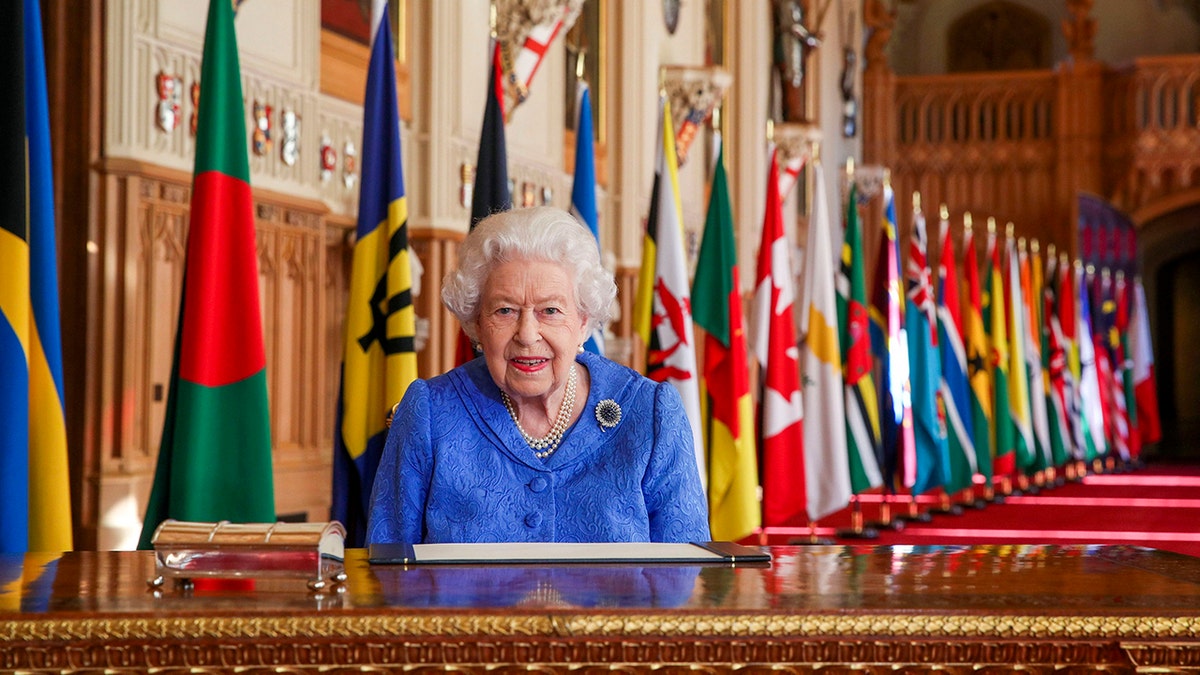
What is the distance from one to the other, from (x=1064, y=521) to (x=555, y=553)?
1042cm

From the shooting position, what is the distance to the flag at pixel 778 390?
8312 millimetres

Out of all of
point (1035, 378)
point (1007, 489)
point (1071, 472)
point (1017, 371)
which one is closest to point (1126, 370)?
point (1071, 472)

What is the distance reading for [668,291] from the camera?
725cm

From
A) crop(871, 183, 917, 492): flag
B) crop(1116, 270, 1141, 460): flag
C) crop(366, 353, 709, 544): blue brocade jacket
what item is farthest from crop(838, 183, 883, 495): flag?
crop(1116, 270, 1141, 460): flag

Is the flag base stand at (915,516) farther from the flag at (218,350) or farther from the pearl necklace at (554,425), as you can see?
the pearl necklace at (554,425)

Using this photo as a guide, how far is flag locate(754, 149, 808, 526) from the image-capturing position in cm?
831

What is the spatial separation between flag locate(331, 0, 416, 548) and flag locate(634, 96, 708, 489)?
2521 mm

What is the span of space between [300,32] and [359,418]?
3451 millimetres

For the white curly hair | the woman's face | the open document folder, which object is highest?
the white curly hair

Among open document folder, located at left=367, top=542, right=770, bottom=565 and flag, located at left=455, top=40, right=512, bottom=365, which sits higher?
flag, located at left=455, top=40, right=512, bottom=365

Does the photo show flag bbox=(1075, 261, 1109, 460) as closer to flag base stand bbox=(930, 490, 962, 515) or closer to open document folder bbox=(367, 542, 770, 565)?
flag base stand bbox=(930, 490, 962, 515)

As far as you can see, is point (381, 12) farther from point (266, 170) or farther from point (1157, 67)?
point (1157, 67)

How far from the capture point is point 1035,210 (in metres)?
20.9

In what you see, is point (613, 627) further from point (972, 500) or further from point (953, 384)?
point (972, 500)
